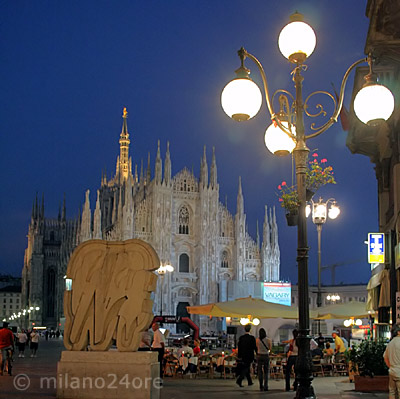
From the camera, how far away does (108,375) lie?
29.5 ft

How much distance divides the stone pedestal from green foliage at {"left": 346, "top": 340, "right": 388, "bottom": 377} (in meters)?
6.21

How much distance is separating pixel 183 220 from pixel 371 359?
5215cm

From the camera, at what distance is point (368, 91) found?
8352mm

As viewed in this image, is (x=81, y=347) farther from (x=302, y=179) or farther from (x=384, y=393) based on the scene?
(x=384, y=393)

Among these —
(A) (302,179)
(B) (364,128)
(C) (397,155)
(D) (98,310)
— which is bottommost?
(D) (98,310)

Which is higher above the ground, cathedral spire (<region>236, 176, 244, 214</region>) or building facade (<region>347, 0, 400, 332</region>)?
cathedral spire (<region>236, 176, 244, 214</region>)

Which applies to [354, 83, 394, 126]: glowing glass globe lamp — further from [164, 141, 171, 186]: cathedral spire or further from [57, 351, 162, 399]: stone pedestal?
[164, 141, 171, 186]: cathedral spire

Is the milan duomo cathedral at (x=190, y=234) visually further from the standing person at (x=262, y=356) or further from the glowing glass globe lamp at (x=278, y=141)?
the glowing glass globe lamp at (x=278, y=141)

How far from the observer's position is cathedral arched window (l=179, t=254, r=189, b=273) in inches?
2562

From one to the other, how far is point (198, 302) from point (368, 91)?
56.3m

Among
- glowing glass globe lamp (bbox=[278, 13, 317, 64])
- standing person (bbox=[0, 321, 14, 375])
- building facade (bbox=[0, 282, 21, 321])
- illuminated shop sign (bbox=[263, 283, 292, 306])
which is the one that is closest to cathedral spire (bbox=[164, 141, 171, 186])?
illuminated shop sign (bbox=[263, 283, 292, 306])

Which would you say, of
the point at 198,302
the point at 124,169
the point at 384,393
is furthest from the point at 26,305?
the point at 384,393

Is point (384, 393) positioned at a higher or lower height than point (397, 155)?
lower

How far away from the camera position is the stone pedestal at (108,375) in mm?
8875
